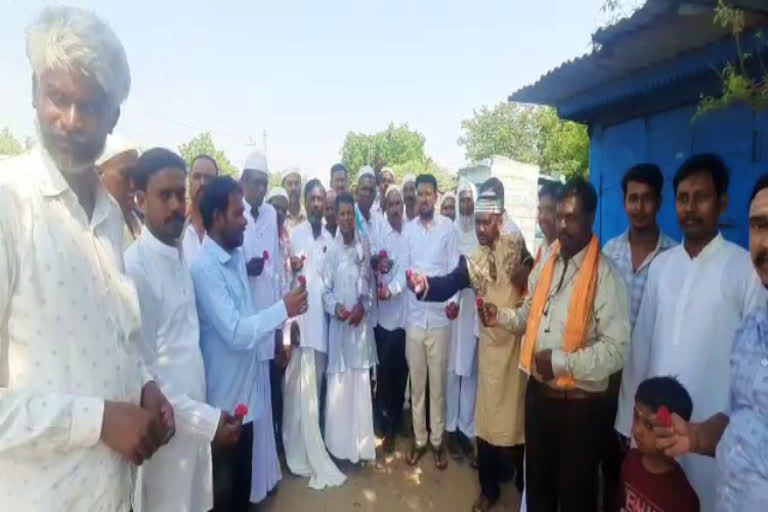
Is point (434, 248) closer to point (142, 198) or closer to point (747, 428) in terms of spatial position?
point (142, 198)

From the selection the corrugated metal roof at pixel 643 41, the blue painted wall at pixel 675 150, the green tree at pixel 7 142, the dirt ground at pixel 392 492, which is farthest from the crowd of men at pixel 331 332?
the green tree at pixel 7 142

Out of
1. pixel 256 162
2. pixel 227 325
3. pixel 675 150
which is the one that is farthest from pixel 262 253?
pixel 675 150

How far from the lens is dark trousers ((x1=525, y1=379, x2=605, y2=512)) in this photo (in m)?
2.55

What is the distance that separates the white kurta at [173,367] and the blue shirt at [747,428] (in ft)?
6.22

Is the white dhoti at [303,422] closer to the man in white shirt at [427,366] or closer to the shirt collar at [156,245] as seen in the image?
the man in white shirt at [427,366]

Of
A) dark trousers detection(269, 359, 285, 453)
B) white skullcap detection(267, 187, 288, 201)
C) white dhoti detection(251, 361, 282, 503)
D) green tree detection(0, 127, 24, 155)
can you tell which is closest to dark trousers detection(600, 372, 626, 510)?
white dhoti detection(251, 361, 282, 503)

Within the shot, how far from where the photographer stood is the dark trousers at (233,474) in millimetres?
2867

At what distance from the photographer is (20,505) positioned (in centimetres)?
120

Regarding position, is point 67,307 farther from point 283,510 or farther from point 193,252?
point 283,510

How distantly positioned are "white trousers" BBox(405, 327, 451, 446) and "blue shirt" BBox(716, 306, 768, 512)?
2.76 m

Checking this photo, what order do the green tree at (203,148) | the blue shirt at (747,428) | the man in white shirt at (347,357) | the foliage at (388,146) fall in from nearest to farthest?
the blue shirt at (747,428)
the man in white shirt at (347,357)
the green tree at (203,148)
the foliage at (388,146)

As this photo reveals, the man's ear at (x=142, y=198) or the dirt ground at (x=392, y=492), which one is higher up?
the man's ear at (x=142, y=198)

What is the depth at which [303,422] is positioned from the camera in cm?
424

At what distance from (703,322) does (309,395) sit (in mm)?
2938
